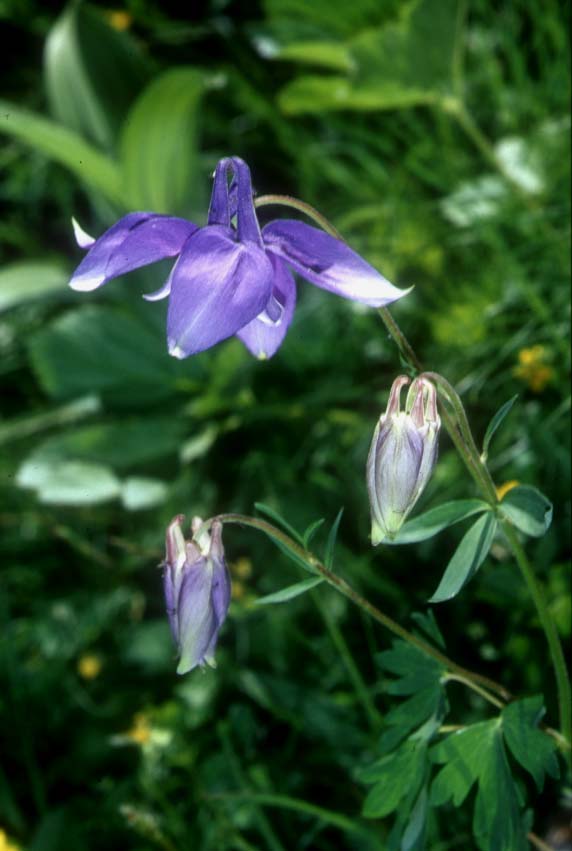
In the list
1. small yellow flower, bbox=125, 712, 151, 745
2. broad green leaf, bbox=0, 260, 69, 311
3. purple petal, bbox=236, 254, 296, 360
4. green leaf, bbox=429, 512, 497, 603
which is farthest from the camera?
broad green leaf, bbox=0, 260, 69, 311

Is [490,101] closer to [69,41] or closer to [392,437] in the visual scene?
[69,41]

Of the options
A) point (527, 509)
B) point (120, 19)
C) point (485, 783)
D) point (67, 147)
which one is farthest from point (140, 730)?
point (120, 19)

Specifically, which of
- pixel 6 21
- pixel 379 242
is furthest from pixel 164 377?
pixel 6 21

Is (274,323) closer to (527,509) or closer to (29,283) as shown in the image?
(527,509)

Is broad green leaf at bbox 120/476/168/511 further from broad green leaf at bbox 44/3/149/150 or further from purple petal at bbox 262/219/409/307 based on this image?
purple petal at bbox 262/219/409/307

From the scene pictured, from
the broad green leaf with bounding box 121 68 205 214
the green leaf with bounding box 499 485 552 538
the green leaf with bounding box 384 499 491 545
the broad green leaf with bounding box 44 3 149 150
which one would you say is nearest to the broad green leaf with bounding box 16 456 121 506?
the broad green leaf with bounding box 121 68 205 214

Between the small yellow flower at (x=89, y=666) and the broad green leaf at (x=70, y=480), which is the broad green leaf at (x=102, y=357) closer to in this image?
the broad green leaf at (x=70, y=480)

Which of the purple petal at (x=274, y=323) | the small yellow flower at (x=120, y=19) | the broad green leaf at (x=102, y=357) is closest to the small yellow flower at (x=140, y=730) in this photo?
the broad green leaf at (x=102, y=357)

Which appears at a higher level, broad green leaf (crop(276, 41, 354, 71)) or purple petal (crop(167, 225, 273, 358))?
purple petal (crop(167, 225, 273, 358))
